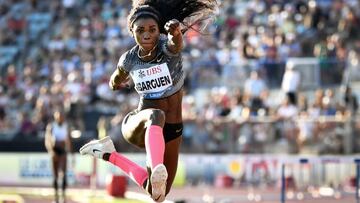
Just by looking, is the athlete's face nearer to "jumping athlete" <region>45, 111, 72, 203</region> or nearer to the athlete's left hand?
the athlete's left hand

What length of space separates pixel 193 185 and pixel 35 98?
18.8 feet

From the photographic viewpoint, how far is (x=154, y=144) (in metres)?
8.37

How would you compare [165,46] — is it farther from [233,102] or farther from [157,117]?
[233,102]

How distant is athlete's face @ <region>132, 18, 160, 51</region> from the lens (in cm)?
888

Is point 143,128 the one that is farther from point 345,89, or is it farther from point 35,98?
point 35,98

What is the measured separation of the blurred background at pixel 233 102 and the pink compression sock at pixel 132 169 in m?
8.52

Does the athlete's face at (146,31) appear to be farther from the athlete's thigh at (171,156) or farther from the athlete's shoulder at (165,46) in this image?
the athlete's thigh at (171,156)

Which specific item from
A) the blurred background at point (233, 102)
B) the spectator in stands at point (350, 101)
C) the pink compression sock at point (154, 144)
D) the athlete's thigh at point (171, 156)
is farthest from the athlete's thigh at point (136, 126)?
the spectator in stands at point (350, 101)

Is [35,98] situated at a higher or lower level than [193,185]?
higher

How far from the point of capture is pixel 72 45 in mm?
26734

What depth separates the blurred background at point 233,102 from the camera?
19.8 m

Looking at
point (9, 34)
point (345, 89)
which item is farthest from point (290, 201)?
point (9, 34)

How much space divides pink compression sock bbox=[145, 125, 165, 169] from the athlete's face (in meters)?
0.91

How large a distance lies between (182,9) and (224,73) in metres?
12.2
